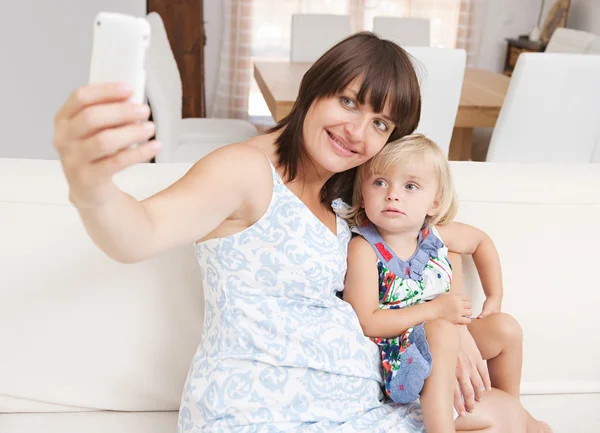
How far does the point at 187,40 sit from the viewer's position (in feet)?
16.1

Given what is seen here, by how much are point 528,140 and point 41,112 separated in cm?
194

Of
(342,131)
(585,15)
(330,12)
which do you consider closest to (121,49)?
(342,131)

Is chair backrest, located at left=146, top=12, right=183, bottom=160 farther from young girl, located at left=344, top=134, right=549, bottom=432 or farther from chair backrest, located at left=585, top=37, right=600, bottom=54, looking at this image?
chair backrest, located at left=585, top=37, right=600, bottom=54

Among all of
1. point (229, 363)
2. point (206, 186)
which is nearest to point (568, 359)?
point (229, 363)

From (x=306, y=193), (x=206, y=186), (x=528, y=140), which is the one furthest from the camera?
(x=528, y=140)

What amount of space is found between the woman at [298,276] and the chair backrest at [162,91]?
1.41 metres

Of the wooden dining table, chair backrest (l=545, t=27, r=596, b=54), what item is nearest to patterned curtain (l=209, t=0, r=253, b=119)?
the wooden dining table

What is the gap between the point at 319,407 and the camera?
3.98 ft

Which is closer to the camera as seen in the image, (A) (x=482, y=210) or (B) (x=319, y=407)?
(B) (x=319, y=407)

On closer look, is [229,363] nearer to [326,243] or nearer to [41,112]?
[326,243]

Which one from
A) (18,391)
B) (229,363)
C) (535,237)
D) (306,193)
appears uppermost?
(306,193)

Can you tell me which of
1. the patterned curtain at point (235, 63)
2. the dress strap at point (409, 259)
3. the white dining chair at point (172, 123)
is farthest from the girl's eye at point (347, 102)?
the patterned curtain at point (235, 63)

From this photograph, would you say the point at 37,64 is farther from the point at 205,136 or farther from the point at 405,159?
the point at 405,159

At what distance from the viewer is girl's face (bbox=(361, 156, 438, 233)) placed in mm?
1305
